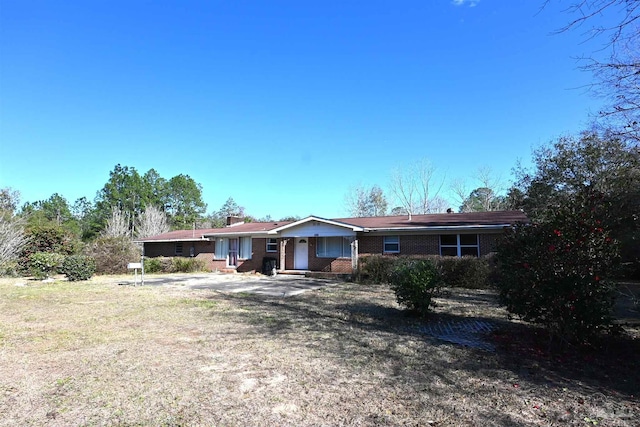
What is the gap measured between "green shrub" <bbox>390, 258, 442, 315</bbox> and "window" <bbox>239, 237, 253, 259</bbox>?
1673 centimetres

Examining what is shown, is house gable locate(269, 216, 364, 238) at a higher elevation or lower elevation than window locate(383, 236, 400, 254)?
higher

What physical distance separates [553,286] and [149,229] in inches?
1825

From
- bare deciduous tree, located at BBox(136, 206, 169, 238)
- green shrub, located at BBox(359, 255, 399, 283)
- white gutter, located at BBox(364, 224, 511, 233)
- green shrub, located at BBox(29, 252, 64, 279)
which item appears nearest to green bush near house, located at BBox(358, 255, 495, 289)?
green shrub, located at BBox(359, 255, 399, 283)

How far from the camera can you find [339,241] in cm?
2109

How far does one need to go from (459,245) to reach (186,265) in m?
17.2

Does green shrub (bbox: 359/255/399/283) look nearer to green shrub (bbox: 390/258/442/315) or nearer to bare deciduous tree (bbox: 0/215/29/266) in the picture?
green shrub (bbox: 390/258/442/315)

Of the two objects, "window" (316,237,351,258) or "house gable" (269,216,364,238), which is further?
"window" (316,237,351,258)

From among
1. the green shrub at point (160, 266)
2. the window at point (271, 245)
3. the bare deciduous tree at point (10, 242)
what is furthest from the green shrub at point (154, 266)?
the window at point (271, 245)

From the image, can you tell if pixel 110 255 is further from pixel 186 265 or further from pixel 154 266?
pixel 186 265

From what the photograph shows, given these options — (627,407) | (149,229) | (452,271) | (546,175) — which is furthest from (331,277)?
(149,229)

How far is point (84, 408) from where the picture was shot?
12.3 feet

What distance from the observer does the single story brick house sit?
58.3 ft

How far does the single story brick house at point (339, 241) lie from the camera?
58.3 ft

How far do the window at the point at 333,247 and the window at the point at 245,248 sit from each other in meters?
5.27
